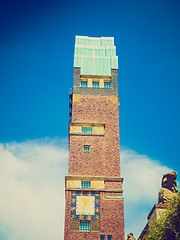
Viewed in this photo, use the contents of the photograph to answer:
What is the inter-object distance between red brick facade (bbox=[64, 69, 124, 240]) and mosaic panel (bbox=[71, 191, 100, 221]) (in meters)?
0.11

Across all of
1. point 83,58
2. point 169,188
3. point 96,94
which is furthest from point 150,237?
point 83,58

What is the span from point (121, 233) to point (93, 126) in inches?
545

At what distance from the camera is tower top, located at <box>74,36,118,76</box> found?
2181 inches

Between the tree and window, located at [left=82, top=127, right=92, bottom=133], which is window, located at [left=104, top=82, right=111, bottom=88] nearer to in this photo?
window, located at [left=82, top=127, right=92, bottom=133]

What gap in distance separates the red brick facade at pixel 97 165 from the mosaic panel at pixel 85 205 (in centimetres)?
11

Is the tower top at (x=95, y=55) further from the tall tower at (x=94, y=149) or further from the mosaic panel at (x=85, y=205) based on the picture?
the mosaic panel at (x=85, y=205)

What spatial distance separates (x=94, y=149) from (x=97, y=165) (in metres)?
2.23

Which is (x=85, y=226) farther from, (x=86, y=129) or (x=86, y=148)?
(x=86, y=129)

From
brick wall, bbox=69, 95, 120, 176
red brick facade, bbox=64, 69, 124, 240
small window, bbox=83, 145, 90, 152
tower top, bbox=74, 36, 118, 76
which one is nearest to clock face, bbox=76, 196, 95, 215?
red brick facade, bbox=64, 69, 124, 240

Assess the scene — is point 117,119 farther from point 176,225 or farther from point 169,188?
point 176,225

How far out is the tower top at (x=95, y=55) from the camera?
55.4 metres

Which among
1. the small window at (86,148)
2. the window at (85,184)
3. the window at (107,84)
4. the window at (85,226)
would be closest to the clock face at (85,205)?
the window at (85,226)

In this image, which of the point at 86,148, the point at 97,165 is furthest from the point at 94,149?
the point at 97,165

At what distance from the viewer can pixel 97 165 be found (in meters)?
47.7
